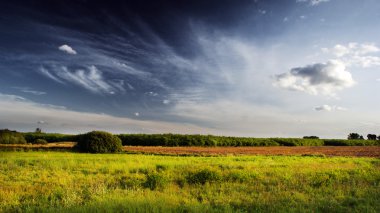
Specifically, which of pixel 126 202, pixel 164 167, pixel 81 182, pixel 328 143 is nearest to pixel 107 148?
pixel 164 167

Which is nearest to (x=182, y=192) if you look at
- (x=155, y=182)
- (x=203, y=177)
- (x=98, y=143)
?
(x=155, y=182)

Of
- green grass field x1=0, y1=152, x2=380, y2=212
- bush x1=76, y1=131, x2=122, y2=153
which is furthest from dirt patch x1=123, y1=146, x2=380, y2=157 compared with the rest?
green grass field x1=0, y1=152, x2=380, y2=212

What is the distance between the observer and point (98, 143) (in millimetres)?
33969

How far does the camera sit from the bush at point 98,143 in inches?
1329

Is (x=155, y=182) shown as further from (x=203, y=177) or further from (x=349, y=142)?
(x=349, y=142)

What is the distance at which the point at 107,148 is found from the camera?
34.0 meters

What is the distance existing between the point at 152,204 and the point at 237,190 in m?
4.49

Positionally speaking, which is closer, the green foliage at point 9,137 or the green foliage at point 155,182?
the green foliage at point 155,182

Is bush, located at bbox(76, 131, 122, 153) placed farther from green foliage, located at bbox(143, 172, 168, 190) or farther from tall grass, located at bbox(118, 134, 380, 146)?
tall grass, located at bbox(118, 134, 380, 146)

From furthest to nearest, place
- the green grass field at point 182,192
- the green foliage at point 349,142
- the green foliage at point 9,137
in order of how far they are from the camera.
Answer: the green foliage at point 349,142 → the green foliage at point 9,137 → the green grass field at point 182,192

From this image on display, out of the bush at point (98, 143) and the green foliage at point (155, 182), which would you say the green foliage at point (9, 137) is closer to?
the bush at point (98, 143)

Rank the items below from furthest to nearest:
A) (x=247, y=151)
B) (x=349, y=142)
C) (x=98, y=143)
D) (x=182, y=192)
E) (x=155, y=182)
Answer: (x=349, y=142) → (x=247, y=151) → (x=98, y=143) → (x=155, y=182) → (x=182, y=192)

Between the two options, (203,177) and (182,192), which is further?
(203,177)

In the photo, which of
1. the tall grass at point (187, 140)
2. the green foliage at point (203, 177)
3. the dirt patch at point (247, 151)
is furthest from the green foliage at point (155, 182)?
the tall grass at point (187, 140)
